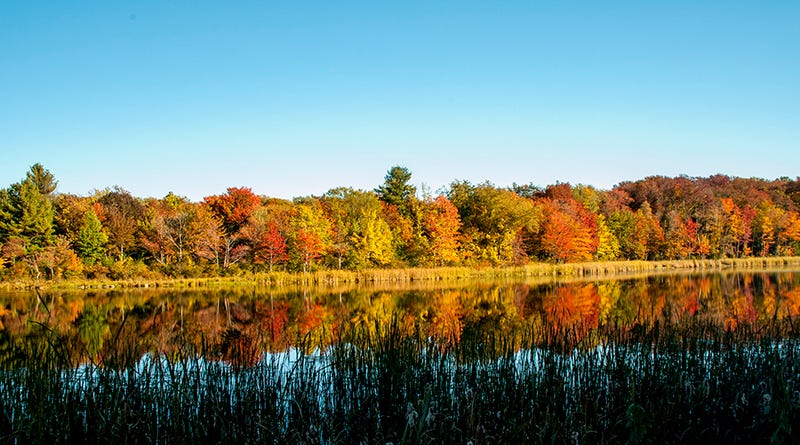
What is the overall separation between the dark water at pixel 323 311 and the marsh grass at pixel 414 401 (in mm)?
5031

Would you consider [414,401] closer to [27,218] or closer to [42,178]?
[27,218]

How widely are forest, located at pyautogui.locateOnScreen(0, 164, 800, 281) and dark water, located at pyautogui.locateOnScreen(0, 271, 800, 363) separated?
802 cm

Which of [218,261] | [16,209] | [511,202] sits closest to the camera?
[16,209]

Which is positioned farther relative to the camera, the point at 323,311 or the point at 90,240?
the point at 90,240

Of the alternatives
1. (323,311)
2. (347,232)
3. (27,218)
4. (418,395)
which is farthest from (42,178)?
(418,395)

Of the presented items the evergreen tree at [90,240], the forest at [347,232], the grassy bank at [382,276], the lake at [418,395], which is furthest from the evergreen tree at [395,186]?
the lake at [418,395]

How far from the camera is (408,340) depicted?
6523mm

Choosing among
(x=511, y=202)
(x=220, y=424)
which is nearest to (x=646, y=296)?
(x=220, y=424)

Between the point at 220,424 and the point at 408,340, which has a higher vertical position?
the point at 408,340

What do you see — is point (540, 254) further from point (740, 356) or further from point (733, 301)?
point (740, 356)

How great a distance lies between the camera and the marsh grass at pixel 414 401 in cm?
471

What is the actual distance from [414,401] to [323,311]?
14109mm

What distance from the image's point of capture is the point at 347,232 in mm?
41906

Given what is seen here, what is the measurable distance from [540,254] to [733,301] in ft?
111
